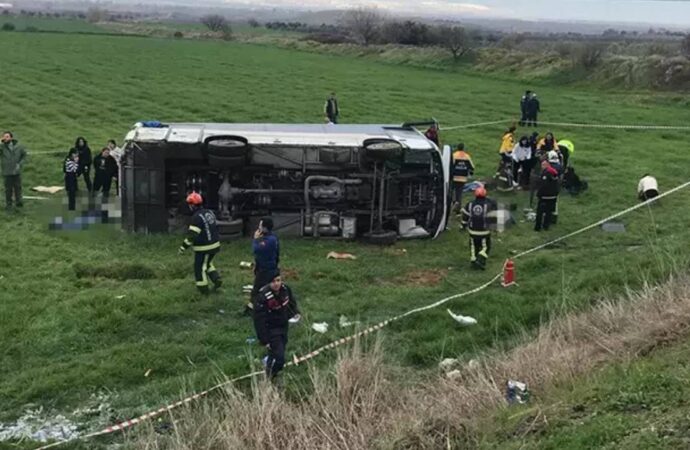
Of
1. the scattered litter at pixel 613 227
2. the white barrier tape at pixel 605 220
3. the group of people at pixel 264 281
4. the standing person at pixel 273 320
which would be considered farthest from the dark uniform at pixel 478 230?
the standing person at pixel 273 320

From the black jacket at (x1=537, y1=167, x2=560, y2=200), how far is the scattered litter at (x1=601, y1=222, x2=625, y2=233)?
4.58 ft

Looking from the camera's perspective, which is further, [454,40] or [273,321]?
[454,40]

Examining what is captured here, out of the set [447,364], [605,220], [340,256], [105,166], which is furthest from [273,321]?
[605,220]

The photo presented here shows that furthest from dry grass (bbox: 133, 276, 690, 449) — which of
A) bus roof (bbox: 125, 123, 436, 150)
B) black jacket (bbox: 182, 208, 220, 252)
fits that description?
bus roof (bbox: 125, 123, 436, 150)

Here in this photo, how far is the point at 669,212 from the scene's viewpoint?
1791 cm

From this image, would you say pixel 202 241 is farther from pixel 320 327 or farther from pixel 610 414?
pixel 610 414

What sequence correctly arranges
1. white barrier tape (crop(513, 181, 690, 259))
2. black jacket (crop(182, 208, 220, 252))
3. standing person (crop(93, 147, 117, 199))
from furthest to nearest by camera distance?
standing person (crop(93, 147, 117, 199)) < white barrier tape (crop(513, 181, 690, 259)) < black jacket (crop(182, 208, 220, 252))

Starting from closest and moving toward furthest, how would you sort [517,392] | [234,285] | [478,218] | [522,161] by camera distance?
[517,392] < [234,285] < [478,218] < [522,161]

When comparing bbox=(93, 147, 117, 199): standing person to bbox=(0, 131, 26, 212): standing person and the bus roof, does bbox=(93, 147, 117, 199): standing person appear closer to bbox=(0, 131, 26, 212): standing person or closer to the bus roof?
bbox=(0, 131, 26, 212): standing person

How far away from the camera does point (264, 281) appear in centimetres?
1098

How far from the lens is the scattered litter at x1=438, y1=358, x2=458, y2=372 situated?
388 inches

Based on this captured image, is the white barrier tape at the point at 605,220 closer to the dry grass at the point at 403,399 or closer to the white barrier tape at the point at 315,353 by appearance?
the white barrier tape at the point at 315,353

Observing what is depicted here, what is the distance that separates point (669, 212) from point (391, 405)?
39.1 feet

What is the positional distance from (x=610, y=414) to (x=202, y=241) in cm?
659
